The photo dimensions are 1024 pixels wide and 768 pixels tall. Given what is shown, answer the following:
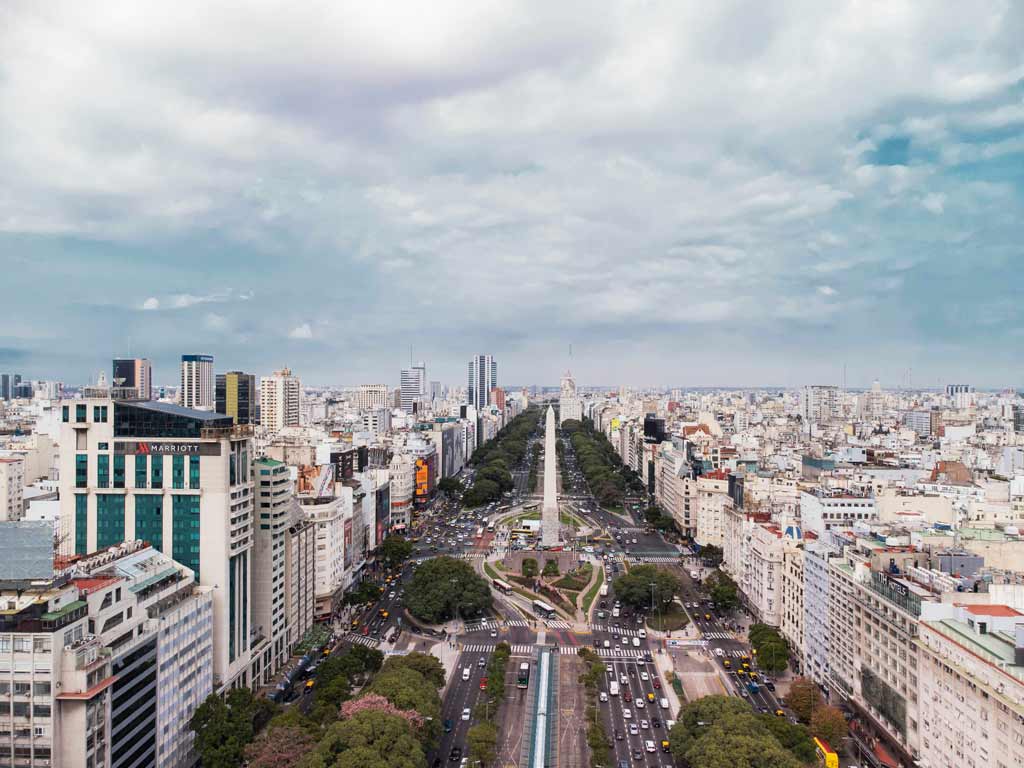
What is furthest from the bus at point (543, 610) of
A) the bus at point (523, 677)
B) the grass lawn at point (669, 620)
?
the bus at point (523, 677)

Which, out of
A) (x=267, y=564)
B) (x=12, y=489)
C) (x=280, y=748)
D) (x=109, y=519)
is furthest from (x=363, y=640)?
(x=12, y=489)

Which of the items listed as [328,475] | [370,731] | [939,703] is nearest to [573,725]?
[370,731]

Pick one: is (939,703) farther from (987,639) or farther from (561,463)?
(561,463)

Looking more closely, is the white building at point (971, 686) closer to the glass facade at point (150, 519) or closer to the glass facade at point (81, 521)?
the glass facade at point (150, 519)

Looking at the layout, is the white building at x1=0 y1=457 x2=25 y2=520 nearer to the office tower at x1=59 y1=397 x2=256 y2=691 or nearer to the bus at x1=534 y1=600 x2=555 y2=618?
the office tower at x1=59 y1=397 x2=256 y2=691

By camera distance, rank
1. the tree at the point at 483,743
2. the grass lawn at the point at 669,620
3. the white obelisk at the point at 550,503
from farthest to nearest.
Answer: the white obelisk at the point at 550,503
the grass lawn at the point at 669,620
the tree at the point at 483,743

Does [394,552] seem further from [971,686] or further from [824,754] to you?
[971,686]

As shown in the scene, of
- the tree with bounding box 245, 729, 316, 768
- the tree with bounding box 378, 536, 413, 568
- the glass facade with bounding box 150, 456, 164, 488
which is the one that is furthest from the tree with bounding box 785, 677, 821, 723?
the tree with bounding box 378, 536, 413, 568
